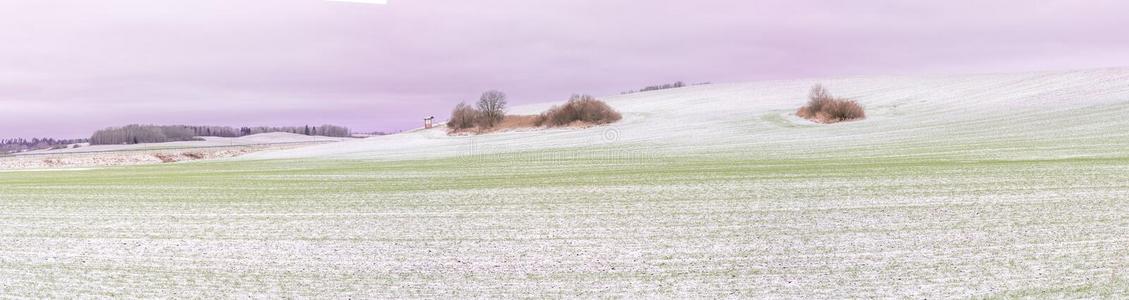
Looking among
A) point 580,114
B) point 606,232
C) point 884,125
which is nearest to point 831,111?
point 884,125

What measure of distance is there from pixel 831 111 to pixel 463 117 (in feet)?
105

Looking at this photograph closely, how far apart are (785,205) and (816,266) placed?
4.93 metres

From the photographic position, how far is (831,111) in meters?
50.2

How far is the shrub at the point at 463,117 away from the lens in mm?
66375

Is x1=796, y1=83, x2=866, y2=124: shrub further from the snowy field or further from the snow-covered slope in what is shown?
the snowy field

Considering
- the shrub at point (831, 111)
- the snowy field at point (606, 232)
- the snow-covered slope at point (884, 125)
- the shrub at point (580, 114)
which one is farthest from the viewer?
the shrub at point (580, 114)

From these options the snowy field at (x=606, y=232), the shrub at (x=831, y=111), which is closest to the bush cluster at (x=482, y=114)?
the shrub at (x=831, y=111)

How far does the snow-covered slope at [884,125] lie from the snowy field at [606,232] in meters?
4.37

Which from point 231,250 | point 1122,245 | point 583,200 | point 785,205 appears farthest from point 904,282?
point 231,250

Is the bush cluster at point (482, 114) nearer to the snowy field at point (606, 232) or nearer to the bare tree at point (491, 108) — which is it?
the bare tree at point (491, 108)

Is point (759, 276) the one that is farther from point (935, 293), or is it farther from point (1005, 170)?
point (1005, 170)

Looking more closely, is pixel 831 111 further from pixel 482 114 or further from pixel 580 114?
pixel 482 114

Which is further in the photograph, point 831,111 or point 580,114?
point 580,114

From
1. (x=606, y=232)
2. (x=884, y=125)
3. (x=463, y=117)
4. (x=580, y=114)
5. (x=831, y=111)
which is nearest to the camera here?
(x=606, y=232)
